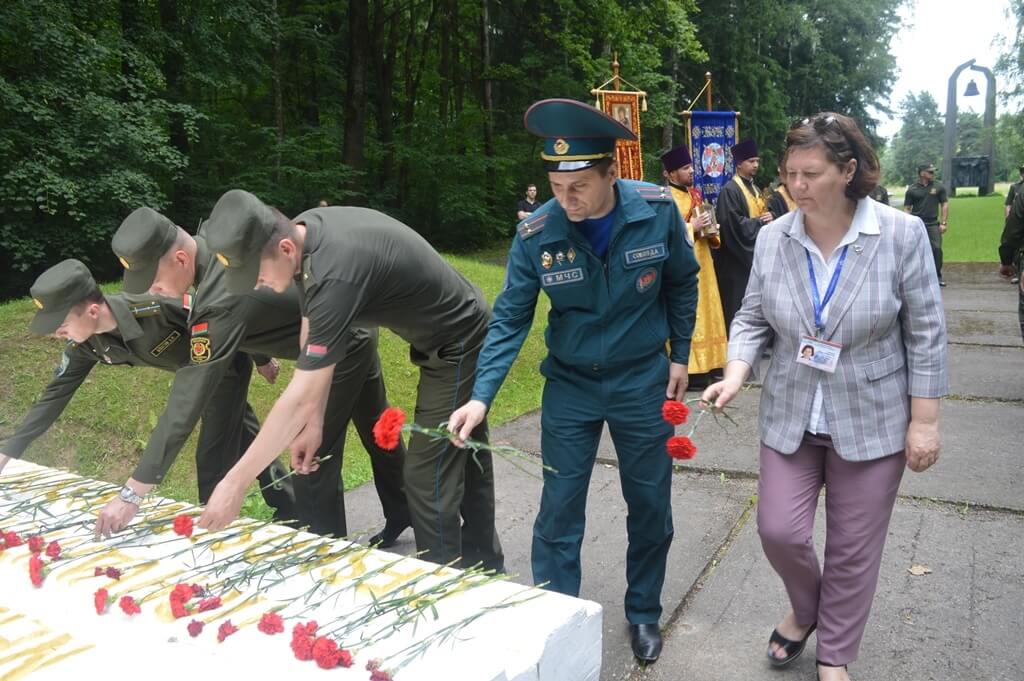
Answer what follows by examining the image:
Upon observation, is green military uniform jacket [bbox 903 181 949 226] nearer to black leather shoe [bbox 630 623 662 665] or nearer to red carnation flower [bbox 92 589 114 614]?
black leather shoe [bbox 630 623 662 665]

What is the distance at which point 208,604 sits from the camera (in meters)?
2.20

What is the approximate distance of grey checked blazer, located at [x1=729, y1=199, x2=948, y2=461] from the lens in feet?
7.97

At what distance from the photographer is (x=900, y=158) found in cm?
8856

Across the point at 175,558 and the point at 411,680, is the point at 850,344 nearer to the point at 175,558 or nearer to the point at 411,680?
the point at 411,680

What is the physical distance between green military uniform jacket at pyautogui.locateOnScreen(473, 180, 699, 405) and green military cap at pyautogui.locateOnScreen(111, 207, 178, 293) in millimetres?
1400

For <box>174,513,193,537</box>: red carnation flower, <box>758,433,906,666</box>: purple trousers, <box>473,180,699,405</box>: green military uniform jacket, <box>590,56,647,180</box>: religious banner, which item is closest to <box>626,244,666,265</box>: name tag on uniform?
<box>473,180,699,405</box>: green military uniform jacket

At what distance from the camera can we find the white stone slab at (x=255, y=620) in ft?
6.27

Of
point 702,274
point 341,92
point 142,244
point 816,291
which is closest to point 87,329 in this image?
point 142,244

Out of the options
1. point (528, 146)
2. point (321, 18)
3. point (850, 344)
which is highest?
point (321, 18)

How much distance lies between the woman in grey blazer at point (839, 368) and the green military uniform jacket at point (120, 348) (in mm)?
2119

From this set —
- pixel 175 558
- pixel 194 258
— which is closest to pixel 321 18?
pixel 194 258

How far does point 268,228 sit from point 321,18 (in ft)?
56.9

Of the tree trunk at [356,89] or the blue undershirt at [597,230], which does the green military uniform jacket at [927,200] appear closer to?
the tree trunk at [356,89]

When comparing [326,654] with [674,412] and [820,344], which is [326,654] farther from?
[820,344]
